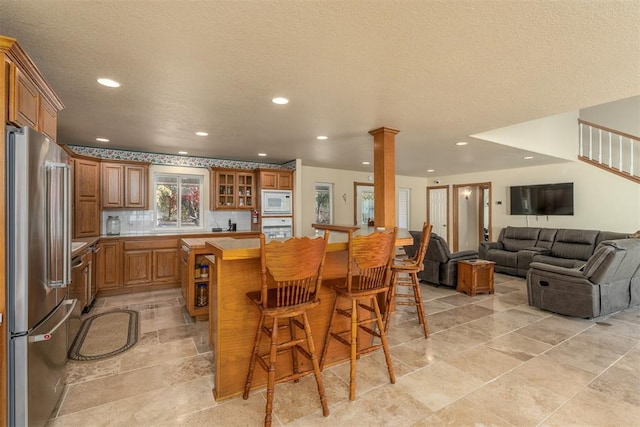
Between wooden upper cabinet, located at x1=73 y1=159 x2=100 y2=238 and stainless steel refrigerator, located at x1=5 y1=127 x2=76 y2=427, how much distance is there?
3033 mm

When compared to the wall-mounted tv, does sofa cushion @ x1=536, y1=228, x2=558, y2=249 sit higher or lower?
lower

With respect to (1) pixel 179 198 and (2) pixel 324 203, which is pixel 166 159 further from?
(2) pixel 324 203

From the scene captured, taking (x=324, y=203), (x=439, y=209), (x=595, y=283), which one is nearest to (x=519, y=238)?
(x=439, y=209)

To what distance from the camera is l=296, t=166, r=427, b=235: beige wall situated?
22.2 feet

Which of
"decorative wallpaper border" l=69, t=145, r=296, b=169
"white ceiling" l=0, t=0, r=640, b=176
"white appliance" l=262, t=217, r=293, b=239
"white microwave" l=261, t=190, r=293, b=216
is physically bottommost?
"white appliance" l=262, t=217, r=293, b=239

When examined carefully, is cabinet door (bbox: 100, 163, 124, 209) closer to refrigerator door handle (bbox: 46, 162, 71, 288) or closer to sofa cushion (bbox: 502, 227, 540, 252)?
refrigerator door handle (bbox: 46, 162, 71, 288)

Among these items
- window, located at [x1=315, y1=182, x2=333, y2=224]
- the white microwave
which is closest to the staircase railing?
window, located at [x1=315, y1=182, x2=333, y2=224]

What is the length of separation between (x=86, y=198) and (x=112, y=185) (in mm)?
435

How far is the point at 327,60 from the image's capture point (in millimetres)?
2105

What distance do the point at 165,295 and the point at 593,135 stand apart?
338 inches

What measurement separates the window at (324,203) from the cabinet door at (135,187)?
358 cm

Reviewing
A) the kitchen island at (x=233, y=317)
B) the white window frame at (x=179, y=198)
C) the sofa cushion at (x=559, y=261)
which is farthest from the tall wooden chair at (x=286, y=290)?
the sofa cushion at (x=559, y=261)

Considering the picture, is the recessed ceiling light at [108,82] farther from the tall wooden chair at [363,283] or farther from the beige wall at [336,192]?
the beige wall at [336,192]

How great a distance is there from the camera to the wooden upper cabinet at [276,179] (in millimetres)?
5781
